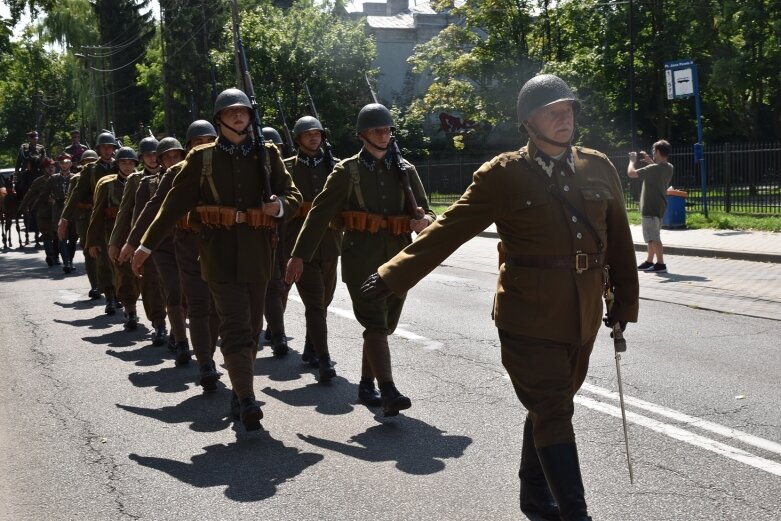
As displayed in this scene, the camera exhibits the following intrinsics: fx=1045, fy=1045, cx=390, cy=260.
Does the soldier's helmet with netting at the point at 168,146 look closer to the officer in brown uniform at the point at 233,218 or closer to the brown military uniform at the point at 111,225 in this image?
the brown military uniform at the point at 111,225

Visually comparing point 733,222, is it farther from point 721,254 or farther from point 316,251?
point 316,251

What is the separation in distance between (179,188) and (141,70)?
57.4m

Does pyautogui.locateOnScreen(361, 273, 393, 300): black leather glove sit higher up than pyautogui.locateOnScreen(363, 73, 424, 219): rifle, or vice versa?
pyautogui.locateOnScreen(363, 73, 424, 219): rifle

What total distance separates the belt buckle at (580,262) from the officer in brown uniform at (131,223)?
561 centimetres

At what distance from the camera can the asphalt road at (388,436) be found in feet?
16.0

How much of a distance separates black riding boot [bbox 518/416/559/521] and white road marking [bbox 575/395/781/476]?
126 centimetres

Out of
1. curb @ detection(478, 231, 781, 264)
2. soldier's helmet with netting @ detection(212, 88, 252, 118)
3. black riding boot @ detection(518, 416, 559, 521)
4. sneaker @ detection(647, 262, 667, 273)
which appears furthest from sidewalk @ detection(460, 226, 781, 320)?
black riding boot @ detection(518, 416, 559, 521)

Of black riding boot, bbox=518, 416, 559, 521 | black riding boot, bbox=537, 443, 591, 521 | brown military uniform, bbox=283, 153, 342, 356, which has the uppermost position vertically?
brown military uniform, bbox=283, 153, 342, 356

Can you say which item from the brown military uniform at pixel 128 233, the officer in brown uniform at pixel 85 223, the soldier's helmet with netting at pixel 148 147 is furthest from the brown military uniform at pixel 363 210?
the officer in brown uniform at pixel 85 223

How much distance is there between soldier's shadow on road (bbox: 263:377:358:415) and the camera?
6948mm

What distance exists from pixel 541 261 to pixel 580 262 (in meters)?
0.15

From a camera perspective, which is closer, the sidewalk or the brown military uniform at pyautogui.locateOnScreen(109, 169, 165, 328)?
the brown military uniform at pyautogui.locateOnScreen(109, 169, 165, 328)

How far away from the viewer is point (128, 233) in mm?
9766

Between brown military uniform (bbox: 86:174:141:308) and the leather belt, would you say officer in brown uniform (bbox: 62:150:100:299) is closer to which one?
brown military uniform (bbox: 86:174:141:308)
